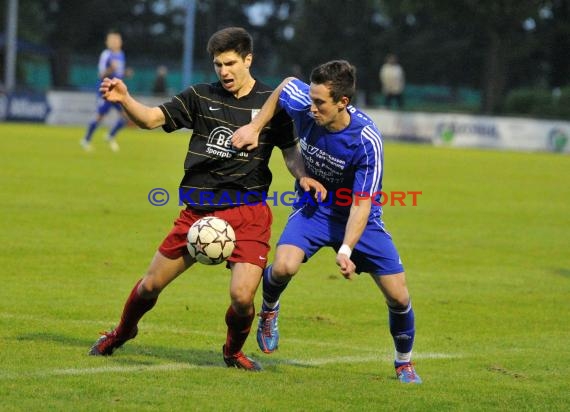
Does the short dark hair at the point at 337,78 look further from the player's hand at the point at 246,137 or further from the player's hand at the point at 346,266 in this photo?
the player's hand at the point at 346,266

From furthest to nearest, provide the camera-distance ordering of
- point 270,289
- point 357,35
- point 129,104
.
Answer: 1. point 357,35
2. point 270,289
3. point 129,104

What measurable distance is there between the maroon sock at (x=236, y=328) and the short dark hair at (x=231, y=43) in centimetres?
156

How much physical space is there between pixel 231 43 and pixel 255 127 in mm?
520

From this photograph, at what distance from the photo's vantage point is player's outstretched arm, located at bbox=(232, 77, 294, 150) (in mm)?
6953

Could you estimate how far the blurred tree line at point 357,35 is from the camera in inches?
2077

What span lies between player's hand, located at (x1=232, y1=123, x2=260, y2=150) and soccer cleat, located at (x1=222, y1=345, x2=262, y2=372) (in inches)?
51.6

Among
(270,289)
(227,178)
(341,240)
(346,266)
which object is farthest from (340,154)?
(270,289)

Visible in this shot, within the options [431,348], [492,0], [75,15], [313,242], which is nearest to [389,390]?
[313,242]

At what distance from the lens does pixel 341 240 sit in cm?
730

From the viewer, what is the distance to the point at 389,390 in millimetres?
6773

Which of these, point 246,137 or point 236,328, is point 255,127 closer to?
point 246,137

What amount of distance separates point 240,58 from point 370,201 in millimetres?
1172

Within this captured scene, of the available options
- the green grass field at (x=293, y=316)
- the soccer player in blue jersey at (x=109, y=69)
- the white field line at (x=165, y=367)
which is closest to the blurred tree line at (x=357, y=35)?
the soccer player in blue jersey at (x=109, y=69)

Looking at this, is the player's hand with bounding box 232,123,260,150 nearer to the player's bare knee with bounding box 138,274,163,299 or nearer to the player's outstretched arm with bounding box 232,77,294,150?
the player's outstretched arm with bounding box 232,77,294,150
